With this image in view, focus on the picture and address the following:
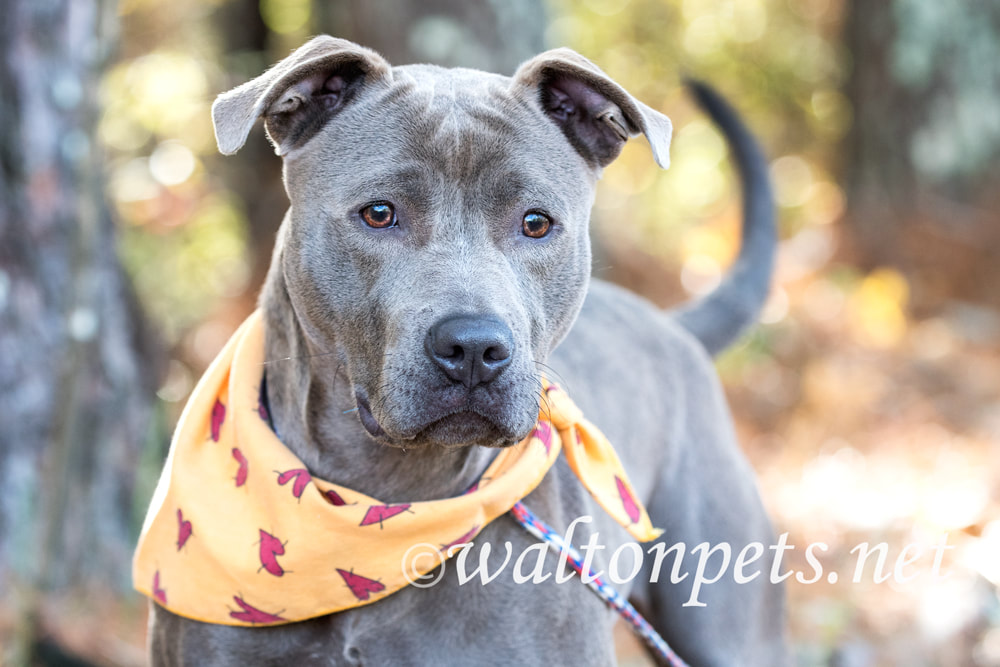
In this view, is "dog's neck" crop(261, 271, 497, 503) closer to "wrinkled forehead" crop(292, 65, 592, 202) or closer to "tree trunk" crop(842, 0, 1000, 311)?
"wrinkled forehead" crop(292, 65, 592, 202)

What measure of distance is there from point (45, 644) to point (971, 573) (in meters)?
4.32

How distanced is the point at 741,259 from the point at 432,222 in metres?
2.36

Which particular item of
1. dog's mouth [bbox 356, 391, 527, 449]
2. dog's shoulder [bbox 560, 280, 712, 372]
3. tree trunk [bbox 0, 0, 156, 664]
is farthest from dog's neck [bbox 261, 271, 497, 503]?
tree trunk [bbox 0, 0, 156, 664]

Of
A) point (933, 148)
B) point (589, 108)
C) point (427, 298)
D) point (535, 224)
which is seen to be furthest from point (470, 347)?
point (933, 148)

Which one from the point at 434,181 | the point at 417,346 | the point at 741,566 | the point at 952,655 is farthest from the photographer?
the point at 952,655

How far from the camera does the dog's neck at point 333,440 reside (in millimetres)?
2922

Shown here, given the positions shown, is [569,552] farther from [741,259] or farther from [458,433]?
[741,259]

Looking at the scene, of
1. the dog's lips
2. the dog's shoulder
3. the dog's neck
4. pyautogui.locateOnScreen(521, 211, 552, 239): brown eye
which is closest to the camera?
the dog's lips

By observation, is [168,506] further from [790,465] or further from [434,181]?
[790,465]

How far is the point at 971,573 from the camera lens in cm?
516

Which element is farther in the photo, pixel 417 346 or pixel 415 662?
pixel 415 662

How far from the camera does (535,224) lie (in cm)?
283

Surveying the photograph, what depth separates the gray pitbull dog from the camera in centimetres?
255

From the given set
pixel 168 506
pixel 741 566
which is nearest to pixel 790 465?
pixel 741 566
